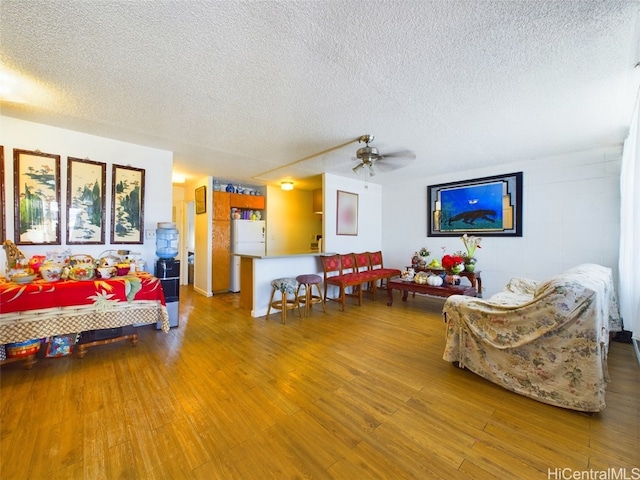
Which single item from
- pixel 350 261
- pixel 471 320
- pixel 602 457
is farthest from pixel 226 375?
pixel 350 261

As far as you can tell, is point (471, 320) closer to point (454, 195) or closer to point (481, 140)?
point (481, 140)

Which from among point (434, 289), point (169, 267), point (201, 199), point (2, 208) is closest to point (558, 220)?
point (434, 289)

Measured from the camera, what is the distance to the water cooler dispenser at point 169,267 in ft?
11.0

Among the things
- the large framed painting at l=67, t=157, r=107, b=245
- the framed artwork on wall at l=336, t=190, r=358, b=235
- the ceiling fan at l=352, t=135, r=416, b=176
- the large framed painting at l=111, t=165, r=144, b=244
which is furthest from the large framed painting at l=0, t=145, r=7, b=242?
the framed artwork on wall at l=336, t=190, r=358, b=235

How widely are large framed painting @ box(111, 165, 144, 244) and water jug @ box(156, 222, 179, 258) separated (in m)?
0.23

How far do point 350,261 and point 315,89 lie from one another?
3.43 metres

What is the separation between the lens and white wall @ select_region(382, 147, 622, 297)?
360cm

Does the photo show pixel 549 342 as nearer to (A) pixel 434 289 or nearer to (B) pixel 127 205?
(A) pixel 434 289

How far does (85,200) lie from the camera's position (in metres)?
3.12

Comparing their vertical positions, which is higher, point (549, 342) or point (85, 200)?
point (85, 200)

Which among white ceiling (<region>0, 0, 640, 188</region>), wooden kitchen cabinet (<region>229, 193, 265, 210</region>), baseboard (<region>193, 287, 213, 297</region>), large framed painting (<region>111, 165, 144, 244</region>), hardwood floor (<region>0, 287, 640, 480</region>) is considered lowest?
hardwood floor (<region>0, 287, 640, 480</region>)

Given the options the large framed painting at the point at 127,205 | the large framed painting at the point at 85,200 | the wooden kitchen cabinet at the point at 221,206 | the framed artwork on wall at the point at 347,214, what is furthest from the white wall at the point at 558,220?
the large framed painting at the point at 85,200

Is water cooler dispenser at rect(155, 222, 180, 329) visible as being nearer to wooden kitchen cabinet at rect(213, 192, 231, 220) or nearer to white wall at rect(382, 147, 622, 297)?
wooden kitchen cabinet at rect(213, 192, 231, 220)

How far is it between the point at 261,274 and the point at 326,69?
289 centimetres
